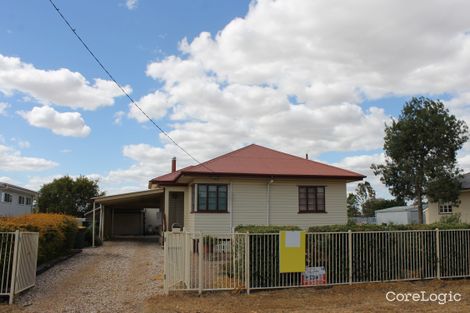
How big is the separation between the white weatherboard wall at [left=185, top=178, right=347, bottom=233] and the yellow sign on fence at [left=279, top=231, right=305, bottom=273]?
28.4ft

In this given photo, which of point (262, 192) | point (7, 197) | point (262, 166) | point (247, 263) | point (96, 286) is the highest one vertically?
point (262, 166)

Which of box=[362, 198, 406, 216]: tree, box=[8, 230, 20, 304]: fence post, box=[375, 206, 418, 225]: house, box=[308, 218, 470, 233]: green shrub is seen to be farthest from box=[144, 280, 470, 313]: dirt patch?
box=[362, 198, 406, 216]: tree

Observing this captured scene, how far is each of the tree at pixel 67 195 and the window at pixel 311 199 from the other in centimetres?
3881

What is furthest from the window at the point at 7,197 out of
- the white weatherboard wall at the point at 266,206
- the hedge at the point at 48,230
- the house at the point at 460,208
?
the house at the point at 460,208

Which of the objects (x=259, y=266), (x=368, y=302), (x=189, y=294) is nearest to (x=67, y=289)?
(x=189, y=294)

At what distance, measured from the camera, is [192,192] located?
20578mm

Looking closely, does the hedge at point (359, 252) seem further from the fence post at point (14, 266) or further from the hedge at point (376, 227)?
the fence post at point (14, 266)

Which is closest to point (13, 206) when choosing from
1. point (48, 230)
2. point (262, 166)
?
point (262, 166)

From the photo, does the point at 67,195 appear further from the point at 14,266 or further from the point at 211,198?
the point at 14,266

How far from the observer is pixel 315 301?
10.0m

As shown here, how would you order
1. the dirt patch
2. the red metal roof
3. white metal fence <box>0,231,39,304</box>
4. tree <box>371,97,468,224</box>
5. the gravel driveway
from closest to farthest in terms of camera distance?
the dirt patch → the gravel driveway → white metal fence <box>0,231,39,304</box> → the red metal roof → tree <box>371,97,468,224</box>

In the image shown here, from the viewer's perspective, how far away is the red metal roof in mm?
19797

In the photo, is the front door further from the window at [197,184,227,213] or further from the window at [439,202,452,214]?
the window at [439,202,452,214]
